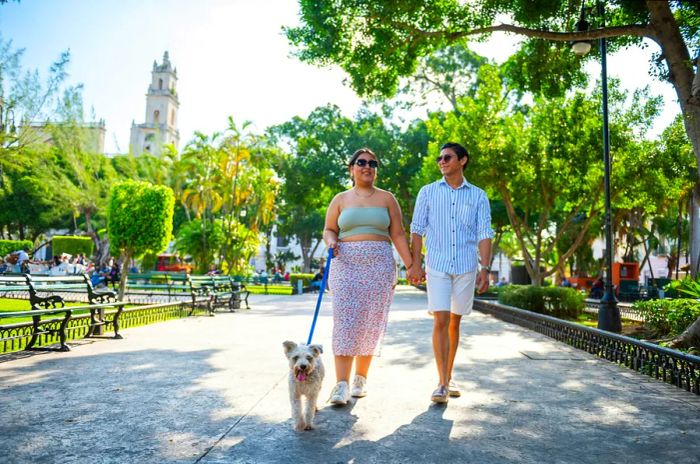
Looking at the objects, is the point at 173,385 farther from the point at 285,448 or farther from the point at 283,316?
the point at 283,316

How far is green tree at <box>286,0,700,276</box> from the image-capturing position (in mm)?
9367

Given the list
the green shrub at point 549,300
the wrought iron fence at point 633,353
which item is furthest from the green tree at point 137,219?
the wrought iron fence at point 633,353

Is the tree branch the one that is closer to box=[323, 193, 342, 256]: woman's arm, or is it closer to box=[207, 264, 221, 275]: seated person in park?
box=[323, 193, 342, 256]: woman's arm

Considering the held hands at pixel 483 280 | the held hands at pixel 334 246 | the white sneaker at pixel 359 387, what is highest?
the held hands at pixel 334 246

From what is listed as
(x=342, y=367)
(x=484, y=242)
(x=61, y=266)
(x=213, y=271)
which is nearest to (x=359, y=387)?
(x=342, y=367)

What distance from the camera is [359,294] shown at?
13.2ft

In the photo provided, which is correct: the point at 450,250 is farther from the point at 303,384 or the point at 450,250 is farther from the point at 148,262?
the point at 148,262

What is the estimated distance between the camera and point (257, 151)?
27.6 m

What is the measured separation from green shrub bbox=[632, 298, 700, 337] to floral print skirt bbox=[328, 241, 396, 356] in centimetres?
550

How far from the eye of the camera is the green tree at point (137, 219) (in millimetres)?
13953

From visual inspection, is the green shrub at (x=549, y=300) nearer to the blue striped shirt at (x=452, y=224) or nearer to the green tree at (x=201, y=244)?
the blue striped shirt at (x=452, y=224)

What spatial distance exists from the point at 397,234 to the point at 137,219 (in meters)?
11.2

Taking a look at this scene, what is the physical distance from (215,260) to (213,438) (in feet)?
84.4

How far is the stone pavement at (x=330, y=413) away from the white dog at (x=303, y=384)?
9 centimetres
